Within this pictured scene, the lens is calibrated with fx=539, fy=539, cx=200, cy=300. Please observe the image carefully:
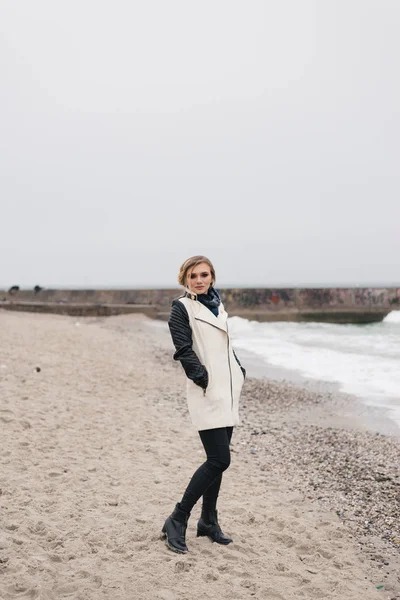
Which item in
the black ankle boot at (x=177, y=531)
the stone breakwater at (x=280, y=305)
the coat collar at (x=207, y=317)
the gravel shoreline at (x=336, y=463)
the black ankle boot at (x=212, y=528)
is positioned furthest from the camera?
the stone breakwater at (x=280, y=305)

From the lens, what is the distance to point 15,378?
756 centimetres

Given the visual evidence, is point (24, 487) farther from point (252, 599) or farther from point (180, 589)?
point (252, 599)

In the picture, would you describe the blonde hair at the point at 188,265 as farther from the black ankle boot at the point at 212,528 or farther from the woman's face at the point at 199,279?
the black ankle boot at the point at 212,528

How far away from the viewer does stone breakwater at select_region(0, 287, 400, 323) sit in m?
26.0

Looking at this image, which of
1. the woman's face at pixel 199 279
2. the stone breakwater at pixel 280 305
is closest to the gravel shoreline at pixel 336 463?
the woman's face at pixel 199 279

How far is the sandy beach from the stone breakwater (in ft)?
59.0

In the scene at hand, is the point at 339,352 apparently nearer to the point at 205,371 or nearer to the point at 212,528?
the point at 212,528

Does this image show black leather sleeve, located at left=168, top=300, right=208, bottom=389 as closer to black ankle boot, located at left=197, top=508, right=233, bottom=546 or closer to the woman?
the woman

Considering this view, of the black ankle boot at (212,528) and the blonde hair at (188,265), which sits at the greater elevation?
the blonde hair at (188,265)

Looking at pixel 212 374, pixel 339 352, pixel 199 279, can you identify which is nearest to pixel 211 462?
pixel 212 374

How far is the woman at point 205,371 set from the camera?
2.91 metres

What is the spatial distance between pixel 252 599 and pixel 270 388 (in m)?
6.29

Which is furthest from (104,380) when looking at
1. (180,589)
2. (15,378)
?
(180,589)

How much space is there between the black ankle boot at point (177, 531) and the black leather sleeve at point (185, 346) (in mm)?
863
